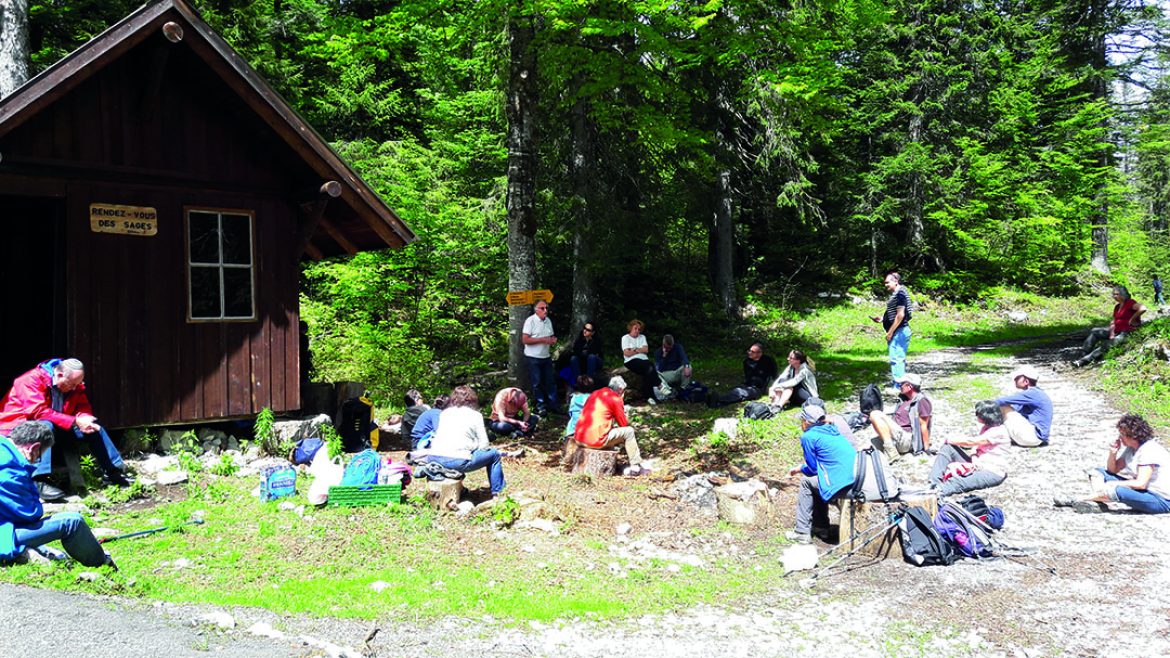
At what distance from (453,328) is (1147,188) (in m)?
39.7

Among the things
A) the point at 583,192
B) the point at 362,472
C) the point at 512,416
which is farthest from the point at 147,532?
the point at 583,192

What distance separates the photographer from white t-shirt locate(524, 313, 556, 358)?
12383 mm

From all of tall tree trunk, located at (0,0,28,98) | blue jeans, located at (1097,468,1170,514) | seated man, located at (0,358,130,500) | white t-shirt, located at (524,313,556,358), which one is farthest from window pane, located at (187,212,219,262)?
blue jeans, located at (1097,468,1170,514)

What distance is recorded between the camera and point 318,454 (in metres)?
8.91

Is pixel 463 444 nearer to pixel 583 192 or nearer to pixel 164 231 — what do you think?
pixel 164 231

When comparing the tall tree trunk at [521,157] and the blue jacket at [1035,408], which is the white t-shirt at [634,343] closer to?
the tall tree trunk at [521,157]

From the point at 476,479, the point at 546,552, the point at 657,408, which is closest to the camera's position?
the point at 546,552

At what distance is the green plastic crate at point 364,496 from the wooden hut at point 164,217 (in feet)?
9.15

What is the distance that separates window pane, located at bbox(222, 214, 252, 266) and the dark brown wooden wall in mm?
111

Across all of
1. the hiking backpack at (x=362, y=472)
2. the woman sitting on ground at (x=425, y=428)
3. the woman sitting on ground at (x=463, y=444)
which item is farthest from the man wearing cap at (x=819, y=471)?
the woman sitting on ground at (x=425, y=428)

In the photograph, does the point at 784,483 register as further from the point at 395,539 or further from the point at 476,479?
the point at 395,539

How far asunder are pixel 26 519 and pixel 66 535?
37 cm

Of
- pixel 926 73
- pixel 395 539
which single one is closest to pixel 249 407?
pixel 395 539

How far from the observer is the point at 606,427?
973 centimetres
